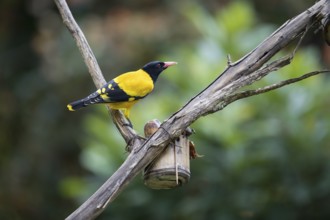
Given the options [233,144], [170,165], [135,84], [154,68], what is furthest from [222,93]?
[233,144]

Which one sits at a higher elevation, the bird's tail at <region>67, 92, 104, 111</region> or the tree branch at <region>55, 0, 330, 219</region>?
the bird's tail at <region>67, 92, 104, 111</region>

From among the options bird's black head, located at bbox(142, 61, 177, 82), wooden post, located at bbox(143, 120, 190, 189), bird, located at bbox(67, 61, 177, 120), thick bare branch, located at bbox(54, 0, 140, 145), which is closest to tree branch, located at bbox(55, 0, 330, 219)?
wooden post, located at bbox(143, 120, 190, 189)

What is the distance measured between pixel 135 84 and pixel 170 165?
0.84 metres

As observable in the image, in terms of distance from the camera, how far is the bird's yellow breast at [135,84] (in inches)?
160

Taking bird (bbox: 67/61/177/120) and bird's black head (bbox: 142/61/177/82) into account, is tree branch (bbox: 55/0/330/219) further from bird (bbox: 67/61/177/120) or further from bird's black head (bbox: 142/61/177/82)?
bird's black head (bbox: 142/61/177/82)

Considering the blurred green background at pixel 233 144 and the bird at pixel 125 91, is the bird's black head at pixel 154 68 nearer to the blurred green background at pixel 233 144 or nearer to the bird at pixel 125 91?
the bird at pixel 125 91

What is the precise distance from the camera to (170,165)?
3389 millimetres

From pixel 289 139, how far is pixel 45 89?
14.5 ft

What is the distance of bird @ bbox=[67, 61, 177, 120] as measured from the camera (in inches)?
150

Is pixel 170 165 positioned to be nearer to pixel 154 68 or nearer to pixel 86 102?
pixel 86 102

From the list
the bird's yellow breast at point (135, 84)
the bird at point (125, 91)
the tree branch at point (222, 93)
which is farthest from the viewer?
the bird's yellow breast at point (135, 84)

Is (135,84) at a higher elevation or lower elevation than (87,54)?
lower

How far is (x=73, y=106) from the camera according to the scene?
386 centimetres

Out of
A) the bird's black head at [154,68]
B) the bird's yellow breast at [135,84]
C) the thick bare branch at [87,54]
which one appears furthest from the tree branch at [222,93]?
the bird's black head at [154,68]
